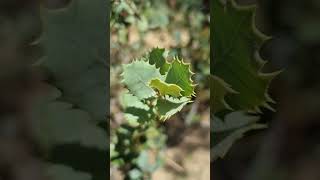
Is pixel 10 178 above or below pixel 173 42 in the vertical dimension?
below

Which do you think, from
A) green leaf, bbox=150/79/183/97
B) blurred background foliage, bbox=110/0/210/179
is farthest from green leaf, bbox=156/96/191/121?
A: blurred background foliage, bbox=110/0/210/179

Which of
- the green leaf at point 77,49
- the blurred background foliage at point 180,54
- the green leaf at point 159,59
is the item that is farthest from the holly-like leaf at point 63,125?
the blurred background foliage at point 180,54

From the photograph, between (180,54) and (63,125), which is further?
(180,54)

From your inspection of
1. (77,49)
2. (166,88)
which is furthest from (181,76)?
(77,49)

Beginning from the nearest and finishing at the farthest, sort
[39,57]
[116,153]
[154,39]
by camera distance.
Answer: [39,57] < [116,153] < [154,39]

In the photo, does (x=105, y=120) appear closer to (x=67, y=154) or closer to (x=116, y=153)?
(x=67, y=154)

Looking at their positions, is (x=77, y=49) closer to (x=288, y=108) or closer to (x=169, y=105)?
(x=169, y=105)

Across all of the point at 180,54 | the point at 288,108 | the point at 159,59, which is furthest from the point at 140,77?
the point at 180,54

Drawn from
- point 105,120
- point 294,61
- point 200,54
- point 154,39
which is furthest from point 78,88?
point 200,54
